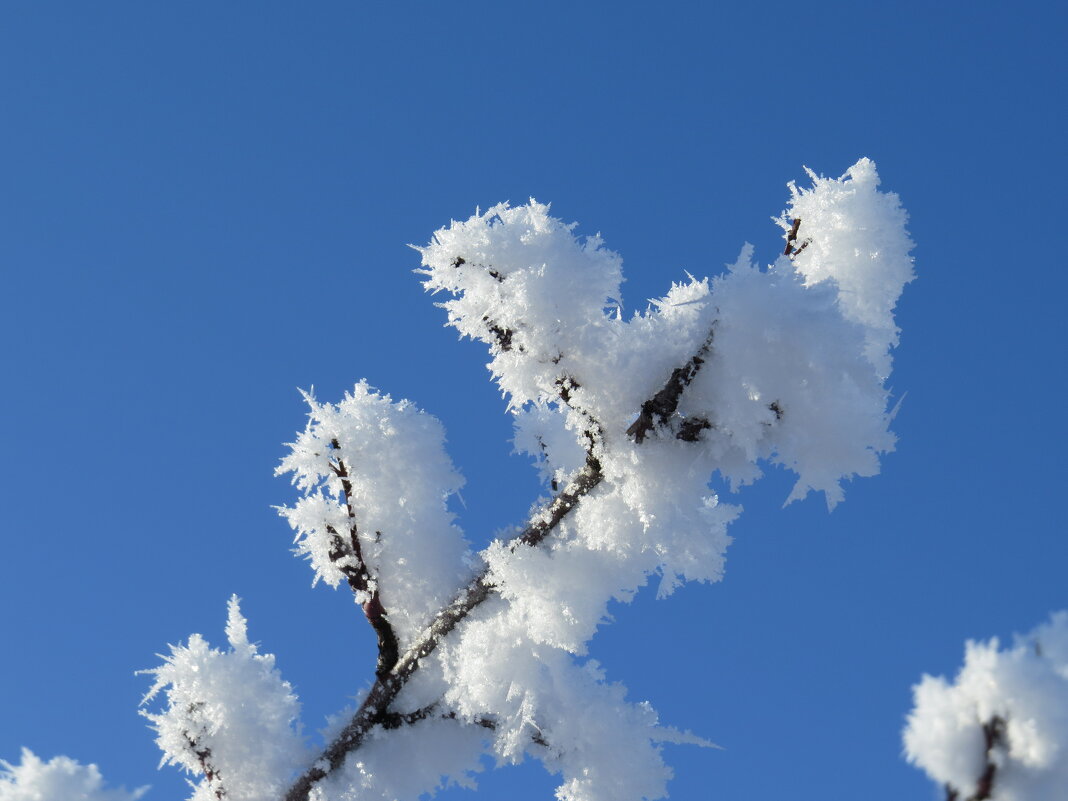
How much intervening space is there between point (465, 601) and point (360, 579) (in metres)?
0.54

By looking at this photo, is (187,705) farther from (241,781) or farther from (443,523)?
(443,523)

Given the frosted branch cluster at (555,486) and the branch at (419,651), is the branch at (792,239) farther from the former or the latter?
the branch at (419,651)

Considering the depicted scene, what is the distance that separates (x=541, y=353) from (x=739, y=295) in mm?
689

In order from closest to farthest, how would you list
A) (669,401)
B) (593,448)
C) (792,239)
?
(669,401) → (593,448) → (792,239)

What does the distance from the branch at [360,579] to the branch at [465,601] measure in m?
0.02

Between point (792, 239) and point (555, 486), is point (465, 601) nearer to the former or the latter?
point (555, 486)

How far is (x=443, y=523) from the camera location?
154 inches

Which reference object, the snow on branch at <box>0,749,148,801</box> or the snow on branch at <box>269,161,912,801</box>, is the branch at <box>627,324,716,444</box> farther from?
the snow on branch at <box>0,749,148,801</box>

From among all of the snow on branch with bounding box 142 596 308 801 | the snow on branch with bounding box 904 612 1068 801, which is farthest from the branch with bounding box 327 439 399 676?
the snow on branch with bounding box 904 612 1068 801

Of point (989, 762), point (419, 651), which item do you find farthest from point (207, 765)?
point (989, 762)

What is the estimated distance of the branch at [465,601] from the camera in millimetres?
2945

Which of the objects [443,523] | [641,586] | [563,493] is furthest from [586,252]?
[443,523]

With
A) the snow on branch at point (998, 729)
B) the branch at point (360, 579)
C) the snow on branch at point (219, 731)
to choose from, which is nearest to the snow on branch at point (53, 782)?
the snow on branch at point (219, 731)

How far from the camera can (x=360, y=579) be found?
149 inches
